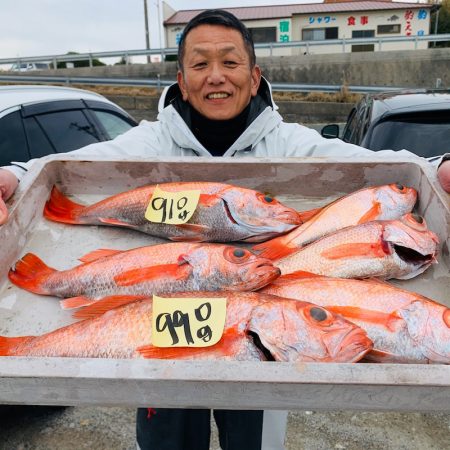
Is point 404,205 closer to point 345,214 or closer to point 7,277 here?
point 345,214

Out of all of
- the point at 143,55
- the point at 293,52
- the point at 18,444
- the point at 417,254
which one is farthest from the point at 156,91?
the point at 417,254

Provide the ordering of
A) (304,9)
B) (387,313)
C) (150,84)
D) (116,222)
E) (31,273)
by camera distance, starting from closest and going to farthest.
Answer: (387,313), (31,273), (116,222), (150,84), (304,9)

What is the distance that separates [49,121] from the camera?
416cm

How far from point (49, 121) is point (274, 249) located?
2951 mm

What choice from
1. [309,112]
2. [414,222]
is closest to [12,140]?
[414,222]

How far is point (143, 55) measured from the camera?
22438 millimetres

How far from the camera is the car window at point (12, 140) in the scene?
3541 millimetres

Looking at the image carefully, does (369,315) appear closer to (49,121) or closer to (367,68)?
(49,121)

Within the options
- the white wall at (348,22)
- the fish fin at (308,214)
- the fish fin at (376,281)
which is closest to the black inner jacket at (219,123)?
the fish fin at (308,214)

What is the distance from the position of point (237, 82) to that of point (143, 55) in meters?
21.8

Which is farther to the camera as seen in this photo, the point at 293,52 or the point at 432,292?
the point at 293,52

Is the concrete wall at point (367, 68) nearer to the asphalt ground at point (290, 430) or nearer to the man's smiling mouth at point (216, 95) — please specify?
the asphalt ground at point (290, 430)

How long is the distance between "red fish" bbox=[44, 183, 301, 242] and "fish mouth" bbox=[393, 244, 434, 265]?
Result: 1.62ft

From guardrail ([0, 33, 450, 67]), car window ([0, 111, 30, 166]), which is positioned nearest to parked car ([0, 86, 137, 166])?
car window ([0, 111, 30, 166])
